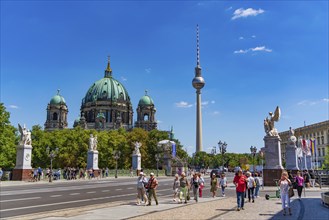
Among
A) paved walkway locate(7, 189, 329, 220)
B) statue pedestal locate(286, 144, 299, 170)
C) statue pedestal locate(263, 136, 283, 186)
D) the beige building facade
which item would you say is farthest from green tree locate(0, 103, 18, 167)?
the beige building facade

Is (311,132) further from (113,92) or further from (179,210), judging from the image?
(179,210)

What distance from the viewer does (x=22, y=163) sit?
141 ft

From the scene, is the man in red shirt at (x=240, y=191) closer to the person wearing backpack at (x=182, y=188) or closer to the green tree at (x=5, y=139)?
the person wearing backpack at (x=182, y=188)

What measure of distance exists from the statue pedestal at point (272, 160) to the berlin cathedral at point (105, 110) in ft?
402

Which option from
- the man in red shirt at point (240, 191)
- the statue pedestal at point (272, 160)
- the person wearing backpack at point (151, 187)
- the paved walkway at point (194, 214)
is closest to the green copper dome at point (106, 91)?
the statue pedestal at point (272, 160)

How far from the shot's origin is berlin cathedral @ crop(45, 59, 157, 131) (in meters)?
156

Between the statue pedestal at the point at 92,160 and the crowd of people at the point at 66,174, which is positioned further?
the statue pedestal at the point at 92,160

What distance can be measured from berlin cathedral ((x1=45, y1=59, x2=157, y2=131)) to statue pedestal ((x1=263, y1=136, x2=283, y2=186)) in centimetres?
12252

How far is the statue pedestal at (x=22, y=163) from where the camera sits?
1683 inches

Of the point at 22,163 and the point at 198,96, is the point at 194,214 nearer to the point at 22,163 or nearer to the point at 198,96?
the point at 22,163

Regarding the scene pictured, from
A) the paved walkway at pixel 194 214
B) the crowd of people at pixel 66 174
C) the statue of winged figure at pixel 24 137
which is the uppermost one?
the statue of winged figure at pixel 24 137

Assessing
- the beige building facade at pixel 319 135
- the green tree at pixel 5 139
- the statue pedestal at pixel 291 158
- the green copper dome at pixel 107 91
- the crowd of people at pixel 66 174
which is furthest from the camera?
the green copper dome at pixel 107 91

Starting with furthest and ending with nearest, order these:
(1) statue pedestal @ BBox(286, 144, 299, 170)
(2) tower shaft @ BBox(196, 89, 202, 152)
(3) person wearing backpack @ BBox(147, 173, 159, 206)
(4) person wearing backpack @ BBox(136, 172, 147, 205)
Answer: (2) tower shaft @ BBox(196, 89, 202, 152)
(1) statue pedestal @ BBox(286, 144, 299, 170)
(4) person wearing backpack @ BBox(136, 172, 147, 205)
(3) person wearing backpack @ BBox(147, 173, 159, 206)

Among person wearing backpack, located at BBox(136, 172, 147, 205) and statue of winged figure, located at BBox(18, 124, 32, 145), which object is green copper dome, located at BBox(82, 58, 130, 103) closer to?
statue of winged figure, located at BBox(18, 124, 32, 145)
